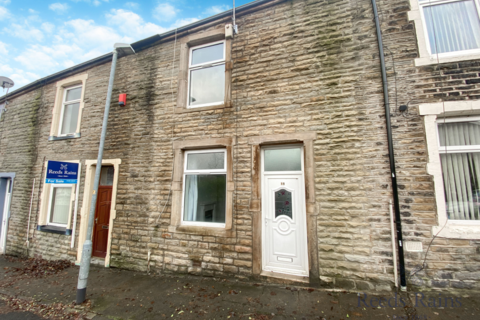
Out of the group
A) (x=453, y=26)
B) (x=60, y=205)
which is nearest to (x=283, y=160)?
(x=453, y=26)

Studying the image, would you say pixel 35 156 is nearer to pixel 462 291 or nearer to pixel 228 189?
pixel 228 189

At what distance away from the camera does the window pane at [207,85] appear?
5.34 m

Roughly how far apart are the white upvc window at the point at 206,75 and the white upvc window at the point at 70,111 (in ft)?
14.6

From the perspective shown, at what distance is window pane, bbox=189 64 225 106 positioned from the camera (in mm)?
5344

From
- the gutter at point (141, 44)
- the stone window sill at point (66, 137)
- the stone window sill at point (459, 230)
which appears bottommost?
the stone window sill at point (459, 230)

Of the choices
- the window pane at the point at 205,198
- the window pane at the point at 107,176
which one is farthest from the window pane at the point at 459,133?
the window pane at the point at 107,176

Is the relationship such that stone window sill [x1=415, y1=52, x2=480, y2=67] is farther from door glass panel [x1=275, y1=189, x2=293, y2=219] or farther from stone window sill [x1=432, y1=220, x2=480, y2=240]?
door glass panel [x1=275, y1=189, x2=293, y2=219]

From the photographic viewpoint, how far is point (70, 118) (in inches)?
286

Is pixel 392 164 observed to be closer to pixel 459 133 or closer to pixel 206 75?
pixel 459 133

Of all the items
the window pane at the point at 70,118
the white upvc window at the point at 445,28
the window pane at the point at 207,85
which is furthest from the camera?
the window pane at the point at 70,118

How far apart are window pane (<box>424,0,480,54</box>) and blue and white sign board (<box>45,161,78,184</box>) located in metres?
7.92

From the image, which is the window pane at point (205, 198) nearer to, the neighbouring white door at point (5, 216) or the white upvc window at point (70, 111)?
the white upvc window at point (70, 111)

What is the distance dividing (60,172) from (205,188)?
3191mm

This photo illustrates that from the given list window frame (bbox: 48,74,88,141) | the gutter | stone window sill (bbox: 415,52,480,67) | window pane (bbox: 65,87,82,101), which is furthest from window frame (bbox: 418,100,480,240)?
window pane (bbox: 65,87,82,101)
